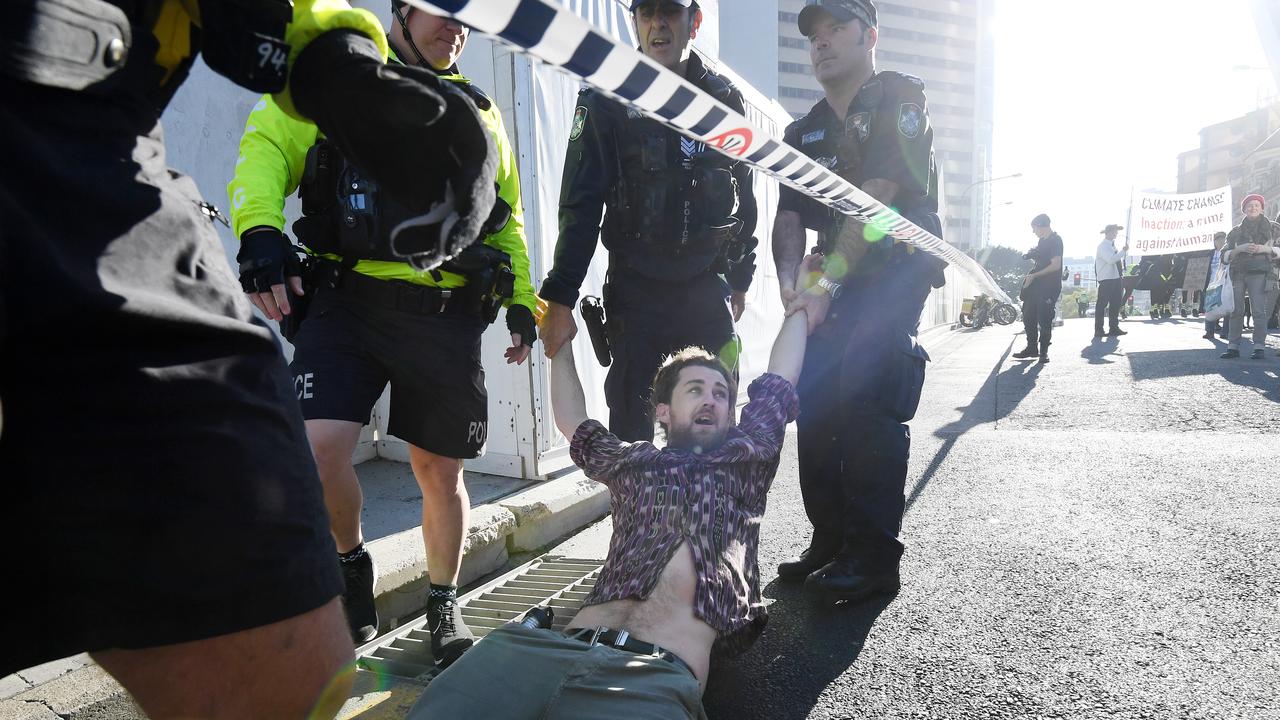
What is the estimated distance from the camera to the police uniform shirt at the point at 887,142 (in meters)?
2.91

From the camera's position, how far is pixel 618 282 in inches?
109

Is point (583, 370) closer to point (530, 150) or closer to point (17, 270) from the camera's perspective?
point (530, 150)

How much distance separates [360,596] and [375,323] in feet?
2.69

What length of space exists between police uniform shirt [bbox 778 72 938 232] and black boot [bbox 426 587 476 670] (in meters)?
1.98

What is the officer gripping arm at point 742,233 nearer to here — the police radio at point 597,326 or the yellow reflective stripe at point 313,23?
the police radio at point 597,326

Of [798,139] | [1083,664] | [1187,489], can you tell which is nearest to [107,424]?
[1083,664]

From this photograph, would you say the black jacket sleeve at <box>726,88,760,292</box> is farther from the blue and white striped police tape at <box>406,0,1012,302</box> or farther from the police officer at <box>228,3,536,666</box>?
the police officer at <box>228,3,536,666</box>

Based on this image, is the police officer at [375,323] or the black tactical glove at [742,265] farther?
the black tactical glove at [742,265]

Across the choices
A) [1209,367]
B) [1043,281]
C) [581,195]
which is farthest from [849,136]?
[1043,281]

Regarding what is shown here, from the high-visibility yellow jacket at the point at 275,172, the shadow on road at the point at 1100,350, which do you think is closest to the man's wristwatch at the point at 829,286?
the high-visibility yellow jacket at the point at 275,172

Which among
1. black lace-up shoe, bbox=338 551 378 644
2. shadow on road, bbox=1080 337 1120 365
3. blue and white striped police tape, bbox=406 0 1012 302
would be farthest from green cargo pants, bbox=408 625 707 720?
shadow on road, bbox=1080 337 1120 365

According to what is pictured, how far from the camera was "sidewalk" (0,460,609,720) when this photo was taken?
2.09m

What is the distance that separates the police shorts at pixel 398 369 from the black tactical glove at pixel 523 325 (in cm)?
13

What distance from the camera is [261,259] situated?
2025 millimetres
